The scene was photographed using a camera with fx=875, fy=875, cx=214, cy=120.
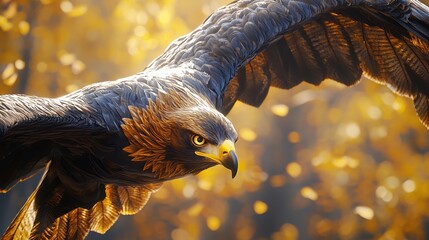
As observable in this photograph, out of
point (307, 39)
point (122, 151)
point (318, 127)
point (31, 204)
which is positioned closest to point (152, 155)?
point (122, 151)

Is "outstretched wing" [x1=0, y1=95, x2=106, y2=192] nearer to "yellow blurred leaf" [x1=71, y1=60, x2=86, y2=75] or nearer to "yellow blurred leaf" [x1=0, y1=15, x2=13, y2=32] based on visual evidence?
"yellow blurred leaf" [x1=0, y1=15, x2=13, y2=32]

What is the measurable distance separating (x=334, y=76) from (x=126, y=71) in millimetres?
2704

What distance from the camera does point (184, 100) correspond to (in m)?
3.23

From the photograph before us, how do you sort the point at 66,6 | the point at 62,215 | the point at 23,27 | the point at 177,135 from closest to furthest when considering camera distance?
the point at 177,135, the point at 62,215, the point at 23,27, the point at 66,6

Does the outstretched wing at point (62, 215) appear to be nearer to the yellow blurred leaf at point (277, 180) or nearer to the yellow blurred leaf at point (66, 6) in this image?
the yellow blurred leaf at point (66, 6)

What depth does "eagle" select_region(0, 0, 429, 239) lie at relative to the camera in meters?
3.07

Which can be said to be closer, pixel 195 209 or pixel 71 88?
pixel 71 88

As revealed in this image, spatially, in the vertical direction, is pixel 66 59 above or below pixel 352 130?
above

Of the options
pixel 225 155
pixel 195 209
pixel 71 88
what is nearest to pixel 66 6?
pixel 71 88

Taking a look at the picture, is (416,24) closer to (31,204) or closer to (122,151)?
(122,151)

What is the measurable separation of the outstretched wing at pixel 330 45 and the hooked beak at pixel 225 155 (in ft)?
2.74

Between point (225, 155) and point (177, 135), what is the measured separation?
22 centimetres

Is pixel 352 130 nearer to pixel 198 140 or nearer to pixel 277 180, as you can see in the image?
pixel 277 180

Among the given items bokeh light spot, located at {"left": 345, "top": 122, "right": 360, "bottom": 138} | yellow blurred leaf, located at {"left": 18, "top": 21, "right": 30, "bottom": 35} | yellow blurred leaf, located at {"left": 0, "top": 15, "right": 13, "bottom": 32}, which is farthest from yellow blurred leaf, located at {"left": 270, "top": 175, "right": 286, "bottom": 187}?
yellow blurred leaf, located at {"left": 0, "top": 15, "right": 13, "bottom": 32}
